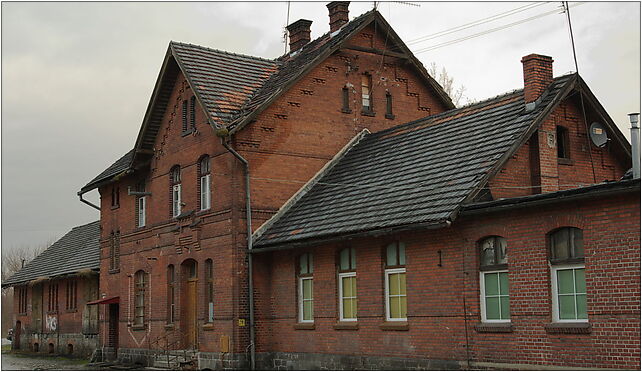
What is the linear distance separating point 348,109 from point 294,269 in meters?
5.98

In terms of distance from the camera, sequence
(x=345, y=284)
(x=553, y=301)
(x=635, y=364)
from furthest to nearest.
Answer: (x=345, y=284) < (x=553, y=301) < (x=635, y=364)

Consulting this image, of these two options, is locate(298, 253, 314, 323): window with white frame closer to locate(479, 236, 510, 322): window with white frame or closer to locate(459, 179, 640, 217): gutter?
locate(479, 236, 510, 322): window with white frame

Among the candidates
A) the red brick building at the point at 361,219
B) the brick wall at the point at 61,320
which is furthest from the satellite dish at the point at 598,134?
the brick wall at the point at 61,320

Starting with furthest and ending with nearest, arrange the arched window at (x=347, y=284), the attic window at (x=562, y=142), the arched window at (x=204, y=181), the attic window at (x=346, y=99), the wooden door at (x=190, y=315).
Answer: the attic window at (x=346, y=99) < the wooden door at (x=190, y=315) < the arched window at (x=204, y=181) < the arched window at (x=347, y=284) < the attic window at (x=562, y=142)

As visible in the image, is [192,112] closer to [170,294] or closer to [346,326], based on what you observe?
[170,294]

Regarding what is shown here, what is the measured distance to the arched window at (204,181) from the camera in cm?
2566

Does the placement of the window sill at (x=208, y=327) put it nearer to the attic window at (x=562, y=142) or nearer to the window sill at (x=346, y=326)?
the window sill at (x=346, y=326)

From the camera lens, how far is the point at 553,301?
→ 15.9 meters

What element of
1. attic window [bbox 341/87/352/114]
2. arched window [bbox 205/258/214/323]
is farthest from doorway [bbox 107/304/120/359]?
attic window [bbox 341/87/352/114]

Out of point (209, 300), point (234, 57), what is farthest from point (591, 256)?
point (234, 57)

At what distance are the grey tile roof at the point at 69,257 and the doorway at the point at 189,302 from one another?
9807mm

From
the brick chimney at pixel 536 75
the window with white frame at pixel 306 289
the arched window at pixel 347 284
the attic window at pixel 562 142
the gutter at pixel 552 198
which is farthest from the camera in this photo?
Result: the window with white frame at pixel 306 289

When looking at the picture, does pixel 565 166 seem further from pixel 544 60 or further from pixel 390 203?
pixel 390 203

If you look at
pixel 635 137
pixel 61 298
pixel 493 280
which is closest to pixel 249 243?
pixel 493 280
